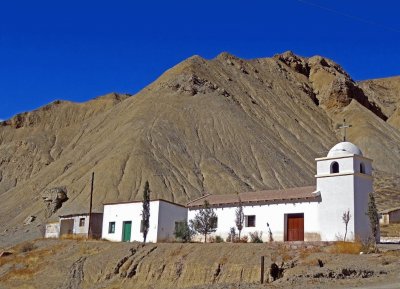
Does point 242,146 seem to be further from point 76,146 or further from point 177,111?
point 76,146

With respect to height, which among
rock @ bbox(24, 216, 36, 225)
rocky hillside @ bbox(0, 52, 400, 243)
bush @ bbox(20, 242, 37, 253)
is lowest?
bush @ bbox(20, 242, 37, 253)

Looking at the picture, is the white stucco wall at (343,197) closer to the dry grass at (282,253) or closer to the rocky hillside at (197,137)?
the dry grass at (282,253)

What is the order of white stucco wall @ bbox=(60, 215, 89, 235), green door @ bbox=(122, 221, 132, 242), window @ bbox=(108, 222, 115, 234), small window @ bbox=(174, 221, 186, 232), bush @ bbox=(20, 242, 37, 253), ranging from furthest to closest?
white stucco wall @ bbox=(60, 215, 89, 235) → window @ bbox=(108, 222, 115, 234) → green door @ bbox=(122, 221, 132, 242) → bush @ bbox=(20, 242, 37, 253) → small window @ bbox=(174, 221, 186, 232)

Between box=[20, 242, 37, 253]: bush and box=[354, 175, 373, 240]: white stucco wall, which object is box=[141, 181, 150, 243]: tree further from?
box=[354, 175, 373, 240]: white stucco wall

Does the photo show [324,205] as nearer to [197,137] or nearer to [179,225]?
[179,225]

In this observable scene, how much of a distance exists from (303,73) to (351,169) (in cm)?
8393

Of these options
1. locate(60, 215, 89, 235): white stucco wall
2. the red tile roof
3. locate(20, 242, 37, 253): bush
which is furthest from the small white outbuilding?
locate(20, 242, 37, 253): bush

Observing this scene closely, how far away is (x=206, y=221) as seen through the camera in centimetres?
4059

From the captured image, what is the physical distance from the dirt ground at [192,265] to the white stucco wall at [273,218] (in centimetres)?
482

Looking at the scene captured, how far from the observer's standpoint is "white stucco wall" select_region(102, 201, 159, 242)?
43.3m

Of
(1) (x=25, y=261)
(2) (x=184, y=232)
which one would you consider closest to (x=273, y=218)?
(2) (x=184, y=232)

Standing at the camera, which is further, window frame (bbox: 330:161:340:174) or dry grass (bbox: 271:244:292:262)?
window frame (bbox: 330:161:340:174)

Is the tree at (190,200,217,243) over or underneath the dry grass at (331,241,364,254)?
over

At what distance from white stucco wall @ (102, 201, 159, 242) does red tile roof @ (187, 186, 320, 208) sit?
286 centimetres
